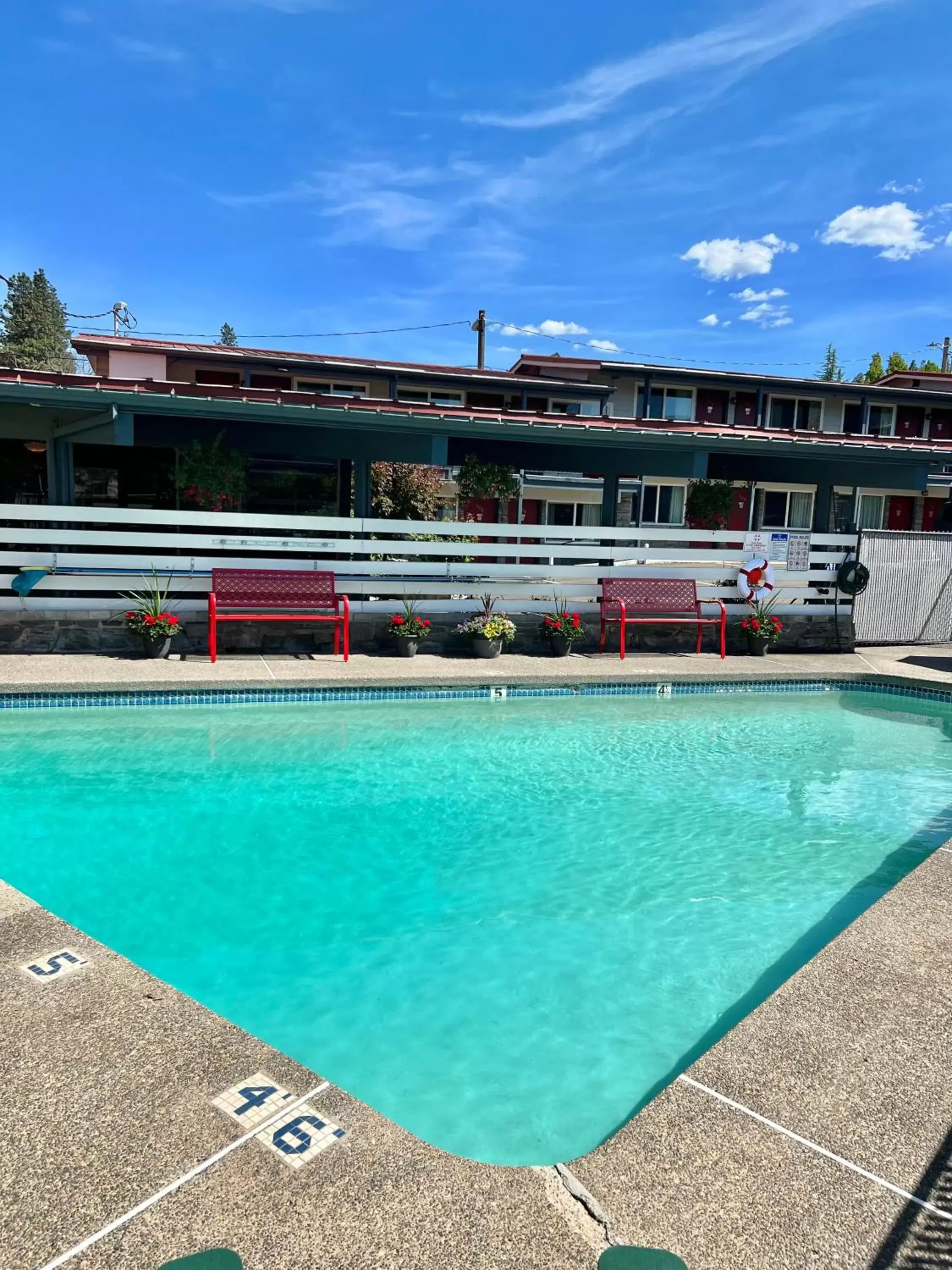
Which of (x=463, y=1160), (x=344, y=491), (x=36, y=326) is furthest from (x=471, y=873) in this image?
(x=36, y=326)

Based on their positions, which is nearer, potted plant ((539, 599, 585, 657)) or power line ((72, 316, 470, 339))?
potted plant ((539, 599, 585, 657))

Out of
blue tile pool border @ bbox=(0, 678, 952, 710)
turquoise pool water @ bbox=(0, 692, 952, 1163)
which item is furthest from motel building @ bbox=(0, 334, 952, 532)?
turquoise pool water @ bbox=(0, 692, 952, 1163)

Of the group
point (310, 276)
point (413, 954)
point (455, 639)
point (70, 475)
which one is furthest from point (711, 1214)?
point (310, 276)

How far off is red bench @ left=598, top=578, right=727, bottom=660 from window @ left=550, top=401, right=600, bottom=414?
1453cm

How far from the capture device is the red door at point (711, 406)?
27391 mm

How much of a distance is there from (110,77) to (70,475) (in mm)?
10407

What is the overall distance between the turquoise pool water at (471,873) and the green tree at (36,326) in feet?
198

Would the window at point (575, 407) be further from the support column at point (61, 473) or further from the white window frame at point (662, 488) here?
the support column at point (61, 473)

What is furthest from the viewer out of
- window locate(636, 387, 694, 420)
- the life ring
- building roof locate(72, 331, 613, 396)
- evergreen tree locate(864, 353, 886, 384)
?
evergreen tree locate(864, 353, 886, 384)

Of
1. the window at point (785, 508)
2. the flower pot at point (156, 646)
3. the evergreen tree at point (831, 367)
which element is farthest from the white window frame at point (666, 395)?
the evergreen tree at point (831, 367)

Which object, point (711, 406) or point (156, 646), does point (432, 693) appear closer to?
point (156, 646)

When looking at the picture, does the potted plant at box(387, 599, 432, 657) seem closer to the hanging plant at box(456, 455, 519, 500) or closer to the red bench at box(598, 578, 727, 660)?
the red bench at box(598, 578, 727, 660)

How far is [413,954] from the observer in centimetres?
386

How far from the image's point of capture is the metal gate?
12.6 metres
